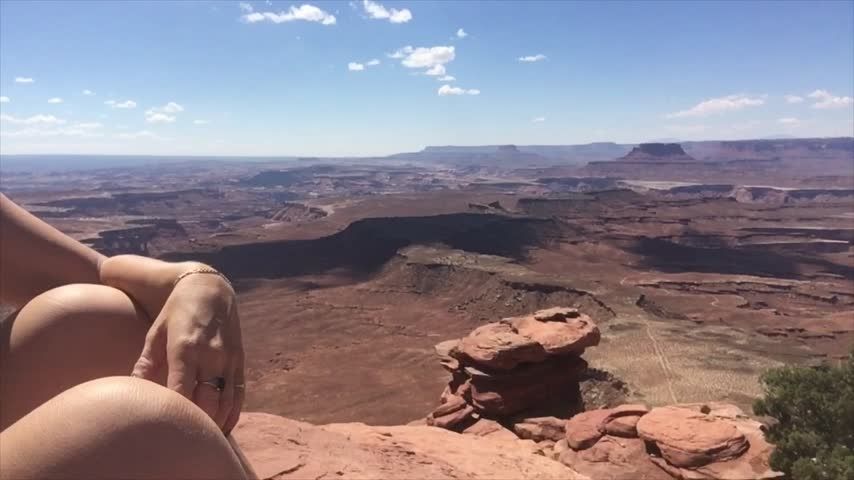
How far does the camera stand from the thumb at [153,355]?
2932mm

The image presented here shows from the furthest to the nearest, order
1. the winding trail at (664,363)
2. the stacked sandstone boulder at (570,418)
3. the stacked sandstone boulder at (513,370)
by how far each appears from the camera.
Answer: the winding trail at (664,363) → the stacked sandstone boulder at (513,370) → the stacked sandstone boulder at (570,418)

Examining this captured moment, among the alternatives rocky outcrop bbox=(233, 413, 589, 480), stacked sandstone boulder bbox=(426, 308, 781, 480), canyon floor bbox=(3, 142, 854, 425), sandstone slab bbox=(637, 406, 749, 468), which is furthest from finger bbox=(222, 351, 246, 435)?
canyon floor bbox=(3, 142, 854, 425)

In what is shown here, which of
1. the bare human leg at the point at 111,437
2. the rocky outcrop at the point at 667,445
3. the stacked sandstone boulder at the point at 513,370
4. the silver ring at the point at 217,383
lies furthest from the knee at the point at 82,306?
the stacked sandstone boulder at the point at 513,370

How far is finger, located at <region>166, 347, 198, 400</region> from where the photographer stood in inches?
104

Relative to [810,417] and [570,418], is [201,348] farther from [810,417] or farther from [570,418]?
[570,418]

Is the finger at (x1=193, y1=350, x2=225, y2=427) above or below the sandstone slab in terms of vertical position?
above

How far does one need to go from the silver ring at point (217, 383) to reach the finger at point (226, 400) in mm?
18

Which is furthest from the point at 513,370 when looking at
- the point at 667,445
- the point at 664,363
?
the point at 664,363

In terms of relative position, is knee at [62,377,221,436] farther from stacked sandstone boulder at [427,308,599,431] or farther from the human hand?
stacked sandstone boulder at [427,308,599,431]

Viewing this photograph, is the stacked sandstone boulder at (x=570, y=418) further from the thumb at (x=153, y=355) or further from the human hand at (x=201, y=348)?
the thumb at (x=153, y=355)

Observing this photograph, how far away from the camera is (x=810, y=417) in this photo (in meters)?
12.1

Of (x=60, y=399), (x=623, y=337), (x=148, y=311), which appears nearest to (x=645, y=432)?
(x=148, y=311)

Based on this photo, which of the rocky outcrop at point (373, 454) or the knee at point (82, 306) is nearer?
the knee at point (82, 306)

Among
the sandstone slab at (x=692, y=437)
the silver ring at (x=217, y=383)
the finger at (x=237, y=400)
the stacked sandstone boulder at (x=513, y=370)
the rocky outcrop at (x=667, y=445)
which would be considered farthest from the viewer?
the stacked sandstone boulder at (x=513, y=370)
